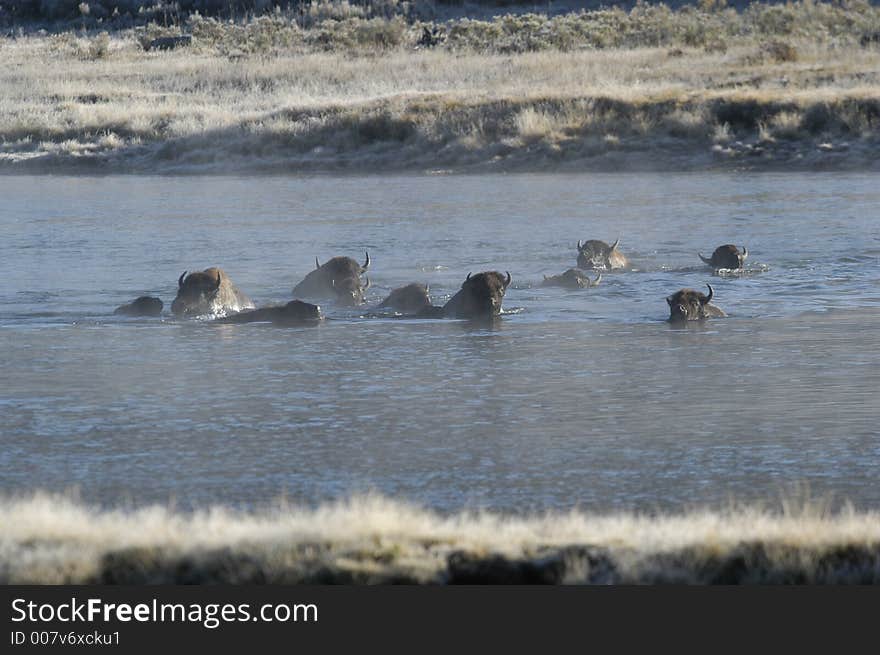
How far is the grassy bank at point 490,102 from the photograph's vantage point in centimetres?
3675

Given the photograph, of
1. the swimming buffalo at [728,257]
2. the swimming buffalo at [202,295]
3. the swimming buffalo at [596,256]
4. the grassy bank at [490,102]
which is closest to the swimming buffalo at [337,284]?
the swimming buffalo at [202,295]

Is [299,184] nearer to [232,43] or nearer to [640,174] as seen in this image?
[640,174]

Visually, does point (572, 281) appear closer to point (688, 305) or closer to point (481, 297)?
point (481, 297)

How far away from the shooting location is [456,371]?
13641 millimetres

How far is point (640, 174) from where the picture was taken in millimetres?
35156

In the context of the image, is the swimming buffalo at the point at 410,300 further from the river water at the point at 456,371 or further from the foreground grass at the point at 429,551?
the foreground grass at the point at 429,551

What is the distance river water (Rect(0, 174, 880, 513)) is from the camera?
383 inches

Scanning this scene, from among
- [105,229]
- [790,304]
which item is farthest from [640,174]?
[790,304]

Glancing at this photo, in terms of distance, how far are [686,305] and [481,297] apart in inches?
78.9

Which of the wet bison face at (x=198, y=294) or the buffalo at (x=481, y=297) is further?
the wet bison face at (x=198, y=294)

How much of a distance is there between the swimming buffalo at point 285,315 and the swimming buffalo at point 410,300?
2.97 feet

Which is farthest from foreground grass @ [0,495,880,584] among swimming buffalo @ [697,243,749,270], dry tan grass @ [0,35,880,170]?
dry tan grass @ [0,35,880,170]

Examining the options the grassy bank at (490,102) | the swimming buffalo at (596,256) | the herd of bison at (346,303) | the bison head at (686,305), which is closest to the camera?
the bison head at (686,305)

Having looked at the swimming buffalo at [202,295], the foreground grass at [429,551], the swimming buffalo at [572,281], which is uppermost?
the foreground grass at [429,551]
